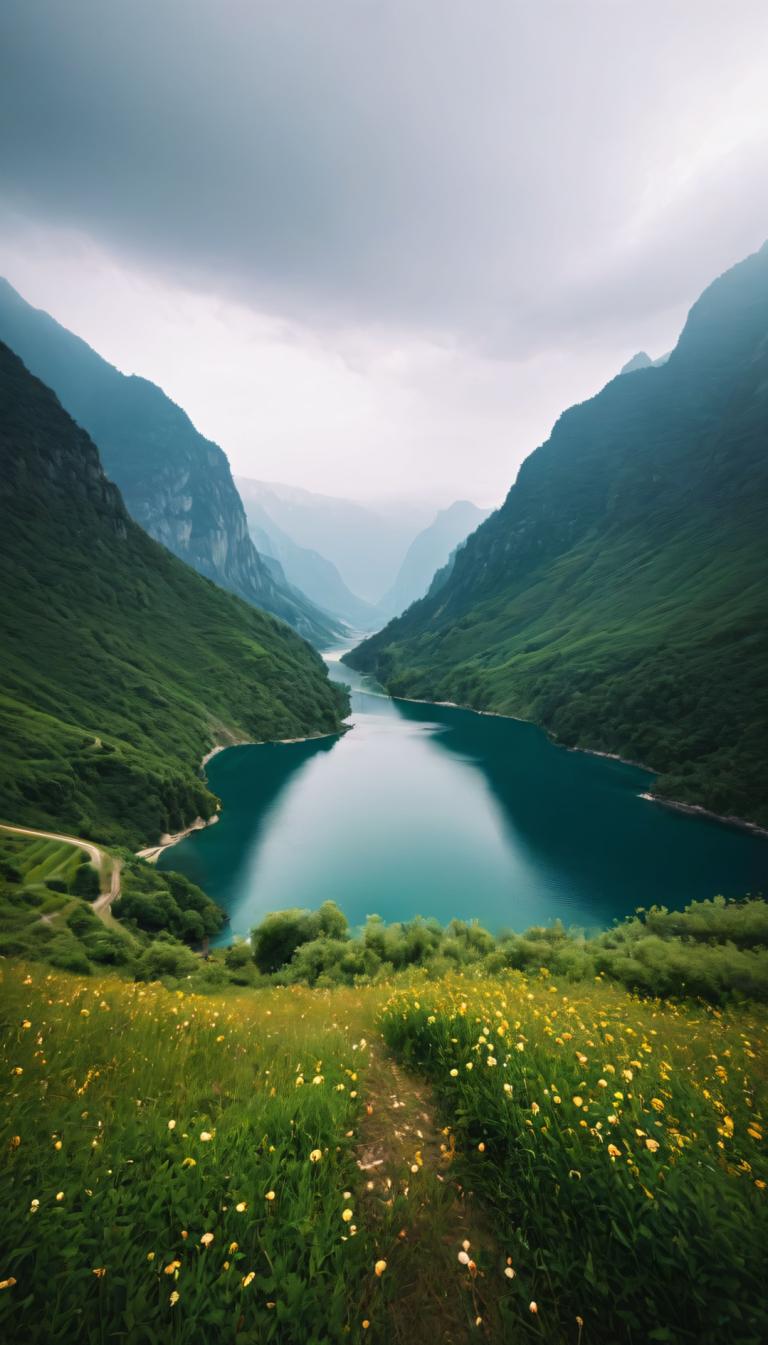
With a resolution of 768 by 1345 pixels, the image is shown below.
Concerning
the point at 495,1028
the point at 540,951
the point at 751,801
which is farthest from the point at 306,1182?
the point at 751,801

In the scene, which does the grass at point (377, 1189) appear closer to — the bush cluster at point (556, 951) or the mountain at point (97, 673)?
the bush cluster at point (556, 951)

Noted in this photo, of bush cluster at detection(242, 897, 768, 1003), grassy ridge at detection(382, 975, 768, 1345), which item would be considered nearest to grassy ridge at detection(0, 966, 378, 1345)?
grassy ridge at detection(382, 975, 768, 1345)

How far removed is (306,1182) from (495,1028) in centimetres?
379

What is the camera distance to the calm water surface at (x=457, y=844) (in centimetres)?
6141

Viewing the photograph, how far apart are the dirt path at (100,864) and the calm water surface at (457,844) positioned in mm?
12932

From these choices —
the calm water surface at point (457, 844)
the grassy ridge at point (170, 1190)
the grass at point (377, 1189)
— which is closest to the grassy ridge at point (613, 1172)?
the grass at point (377, 1189)

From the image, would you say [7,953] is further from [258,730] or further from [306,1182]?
[258,730]

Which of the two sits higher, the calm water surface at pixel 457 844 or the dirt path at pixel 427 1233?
the dirt path at pixel 427 1233

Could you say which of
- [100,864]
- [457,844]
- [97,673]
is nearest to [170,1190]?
[100,864]

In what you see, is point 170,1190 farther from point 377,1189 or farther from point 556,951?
point 556,951

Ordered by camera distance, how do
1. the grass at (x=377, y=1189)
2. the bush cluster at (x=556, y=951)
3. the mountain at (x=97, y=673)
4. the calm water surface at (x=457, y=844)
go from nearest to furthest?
the grass at (x=377, y=1189) → the bush cluster at (x=556, y=951) → the calm water surface at (x=457, y=844) → the mountain at (x=97, y=673)

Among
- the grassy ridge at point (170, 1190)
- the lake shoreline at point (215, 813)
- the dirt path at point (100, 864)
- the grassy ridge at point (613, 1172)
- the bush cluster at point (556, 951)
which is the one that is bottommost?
the lake shoreline at point (215, 813)

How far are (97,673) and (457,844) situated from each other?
9552 centimetres

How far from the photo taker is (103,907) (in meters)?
46.8
